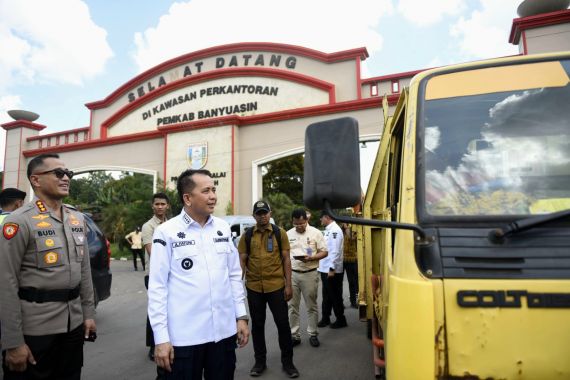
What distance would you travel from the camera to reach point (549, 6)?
415 inches

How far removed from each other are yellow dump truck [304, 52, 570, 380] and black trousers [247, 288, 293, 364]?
235cm

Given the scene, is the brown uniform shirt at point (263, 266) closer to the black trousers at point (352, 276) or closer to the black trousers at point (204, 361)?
the black trousers at point (204, 361)

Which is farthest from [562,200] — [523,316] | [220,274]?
[220,274]

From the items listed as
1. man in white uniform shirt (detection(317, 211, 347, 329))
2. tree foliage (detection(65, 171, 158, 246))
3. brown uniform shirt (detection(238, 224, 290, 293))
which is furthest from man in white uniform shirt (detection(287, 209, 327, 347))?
tree foliage (detection(65, 171, 158, 246))

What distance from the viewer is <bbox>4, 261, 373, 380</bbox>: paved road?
13.9ft

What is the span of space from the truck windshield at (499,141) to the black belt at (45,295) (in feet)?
7.53

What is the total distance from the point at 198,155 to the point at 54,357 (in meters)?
13.5

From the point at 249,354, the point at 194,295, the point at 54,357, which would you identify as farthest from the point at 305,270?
the point at 54,357

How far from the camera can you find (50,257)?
2549mm

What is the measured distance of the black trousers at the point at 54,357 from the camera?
244cm

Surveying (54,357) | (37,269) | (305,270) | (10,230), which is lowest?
(54,357)

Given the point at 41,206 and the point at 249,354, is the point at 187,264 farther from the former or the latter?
the point at 249,354

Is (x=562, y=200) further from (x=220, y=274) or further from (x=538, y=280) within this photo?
(x=220, y=274)

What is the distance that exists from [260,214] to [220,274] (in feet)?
6.80
